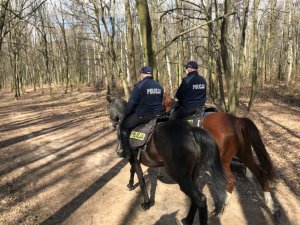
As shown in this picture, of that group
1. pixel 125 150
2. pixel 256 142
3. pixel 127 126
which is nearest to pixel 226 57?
pixel 256 142

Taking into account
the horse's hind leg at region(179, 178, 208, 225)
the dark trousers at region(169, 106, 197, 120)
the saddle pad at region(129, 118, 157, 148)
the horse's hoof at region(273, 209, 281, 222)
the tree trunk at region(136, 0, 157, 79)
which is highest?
the tree trunk at region(136, 0, 157, 79)

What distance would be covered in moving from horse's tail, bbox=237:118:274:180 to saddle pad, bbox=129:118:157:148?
6.07ft

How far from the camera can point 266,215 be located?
6.08 m

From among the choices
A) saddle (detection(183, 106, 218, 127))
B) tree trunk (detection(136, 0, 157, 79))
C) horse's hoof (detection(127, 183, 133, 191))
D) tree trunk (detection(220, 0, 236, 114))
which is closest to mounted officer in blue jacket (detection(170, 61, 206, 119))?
saddle (detection(183, 106, 218, 127))

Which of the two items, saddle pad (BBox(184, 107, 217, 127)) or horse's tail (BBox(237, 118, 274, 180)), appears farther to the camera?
saddle pad (BBox(184, 107, 217, 127))

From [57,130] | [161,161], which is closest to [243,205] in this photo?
[161,161]

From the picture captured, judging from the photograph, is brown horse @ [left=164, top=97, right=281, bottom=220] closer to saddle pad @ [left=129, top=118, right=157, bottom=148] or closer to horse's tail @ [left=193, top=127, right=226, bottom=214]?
horse's tail @ [left=193, top=127, right=226, bottom=214]

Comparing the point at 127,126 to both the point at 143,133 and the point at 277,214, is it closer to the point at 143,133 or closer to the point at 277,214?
the point at 143,133

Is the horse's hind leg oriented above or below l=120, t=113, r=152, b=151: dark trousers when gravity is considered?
below

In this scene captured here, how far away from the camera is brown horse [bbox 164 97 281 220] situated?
20.8 ft

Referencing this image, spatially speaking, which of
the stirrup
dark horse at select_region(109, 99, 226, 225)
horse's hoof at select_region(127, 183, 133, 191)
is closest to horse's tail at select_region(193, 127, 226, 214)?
dark horse at select_region(109, 99, 226, 225)

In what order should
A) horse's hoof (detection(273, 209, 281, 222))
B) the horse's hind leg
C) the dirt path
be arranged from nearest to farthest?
the horse's hind leg < horse's hoof (detection(273, 209, 281, 222)) < the dirt path

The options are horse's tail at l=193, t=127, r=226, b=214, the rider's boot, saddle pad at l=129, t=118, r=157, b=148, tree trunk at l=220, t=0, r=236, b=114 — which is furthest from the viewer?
tree trunk at l=220, t=0, r=236, b=114

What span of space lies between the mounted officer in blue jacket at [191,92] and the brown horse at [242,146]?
0.94m
